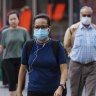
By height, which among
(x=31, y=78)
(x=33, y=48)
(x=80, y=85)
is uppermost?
(x=33, y=48)

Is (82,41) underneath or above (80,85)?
above

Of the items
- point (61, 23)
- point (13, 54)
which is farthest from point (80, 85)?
point (61, 23)

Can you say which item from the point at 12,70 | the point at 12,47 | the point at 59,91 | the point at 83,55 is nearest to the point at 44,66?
the point at 59,91

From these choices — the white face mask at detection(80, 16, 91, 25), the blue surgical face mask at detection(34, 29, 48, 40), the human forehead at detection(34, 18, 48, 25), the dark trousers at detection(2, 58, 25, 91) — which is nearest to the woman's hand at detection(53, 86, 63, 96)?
the blue surgical face mask at detection(34, 29, 48, 40)

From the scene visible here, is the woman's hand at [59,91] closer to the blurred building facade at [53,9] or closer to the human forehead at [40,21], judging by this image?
the human forehead at [40,21]

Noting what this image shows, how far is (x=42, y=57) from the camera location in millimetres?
5348

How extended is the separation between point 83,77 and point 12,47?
185 cm

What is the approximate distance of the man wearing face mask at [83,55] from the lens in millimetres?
7363

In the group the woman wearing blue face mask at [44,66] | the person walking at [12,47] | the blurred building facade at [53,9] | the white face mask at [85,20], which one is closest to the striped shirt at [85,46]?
the white face mask at [85,20]

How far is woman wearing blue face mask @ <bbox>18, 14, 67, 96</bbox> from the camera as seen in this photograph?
17.5 ft

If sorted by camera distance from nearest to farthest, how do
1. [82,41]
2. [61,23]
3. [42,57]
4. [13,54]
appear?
[42,57] → [82,41] → [13,54] → [61,23]

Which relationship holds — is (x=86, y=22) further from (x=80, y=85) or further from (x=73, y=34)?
(x=80, y=85)

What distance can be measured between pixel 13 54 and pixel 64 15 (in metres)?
6.85

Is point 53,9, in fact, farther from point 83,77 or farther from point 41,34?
point 41,34
